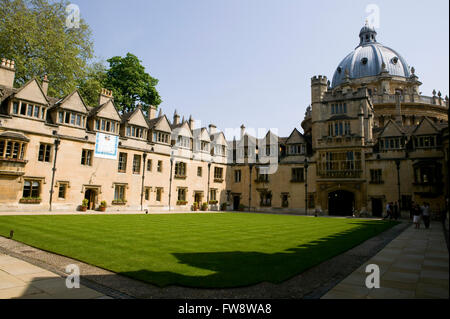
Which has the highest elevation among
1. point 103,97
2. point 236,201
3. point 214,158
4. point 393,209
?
point 103,97

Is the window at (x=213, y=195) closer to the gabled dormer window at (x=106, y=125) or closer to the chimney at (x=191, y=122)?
the chimney at (x=191, y=122)

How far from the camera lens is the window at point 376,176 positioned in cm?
3676

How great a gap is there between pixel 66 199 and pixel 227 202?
2509cm

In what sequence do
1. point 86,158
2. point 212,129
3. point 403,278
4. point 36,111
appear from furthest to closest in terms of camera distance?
point 212,129 → point 86,158 → point 36,111 → point 403,278

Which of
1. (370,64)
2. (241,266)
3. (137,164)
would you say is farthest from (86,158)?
(370,64)

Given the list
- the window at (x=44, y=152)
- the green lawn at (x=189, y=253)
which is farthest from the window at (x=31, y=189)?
the green lawn at (x=189, y=253)

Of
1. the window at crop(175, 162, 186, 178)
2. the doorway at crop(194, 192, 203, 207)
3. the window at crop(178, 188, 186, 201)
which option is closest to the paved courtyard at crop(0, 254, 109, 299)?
the window at crop(175, 162, 186, 178)

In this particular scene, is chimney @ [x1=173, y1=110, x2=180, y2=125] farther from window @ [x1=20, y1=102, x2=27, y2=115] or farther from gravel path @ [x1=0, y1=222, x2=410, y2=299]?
gravel path @ [x1=0, y1=222, x2=410, y2=299]

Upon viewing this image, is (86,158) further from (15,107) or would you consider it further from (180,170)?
(180,170)

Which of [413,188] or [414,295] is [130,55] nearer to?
[413,188]

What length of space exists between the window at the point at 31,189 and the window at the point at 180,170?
17.2 metres

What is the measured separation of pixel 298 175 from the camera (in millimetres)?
42531

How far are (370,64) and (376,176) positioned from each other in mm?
34057

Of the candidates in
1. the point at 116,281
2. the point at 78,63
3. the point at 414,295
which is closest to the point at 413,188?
the point at 414,295
